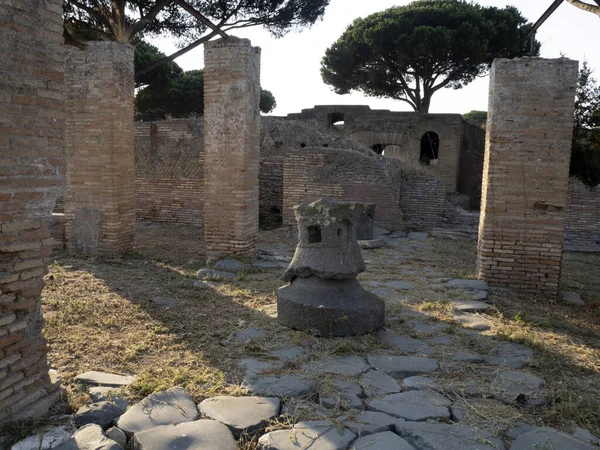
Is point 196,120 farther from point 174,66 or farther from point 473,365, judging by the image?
point 174,66

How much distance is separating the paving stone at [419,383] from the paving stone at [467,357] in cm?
50

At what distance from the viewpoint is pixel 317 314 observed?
4.25 metres

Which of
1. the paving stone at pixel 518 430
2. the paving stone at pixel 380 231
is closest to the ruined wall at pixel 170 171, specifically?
the paving stone at pixel 380 231

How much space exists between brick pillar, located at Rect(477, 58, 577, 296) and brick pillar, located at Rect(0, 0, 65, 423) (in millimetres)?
4934

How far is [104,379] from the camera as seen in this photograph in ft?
10.8

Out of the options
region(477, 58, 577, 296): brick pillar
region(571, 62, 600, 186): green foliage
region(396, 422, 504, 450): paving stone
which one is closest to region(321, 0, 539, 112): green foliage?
region(571, 62, 600, 186): green foliage

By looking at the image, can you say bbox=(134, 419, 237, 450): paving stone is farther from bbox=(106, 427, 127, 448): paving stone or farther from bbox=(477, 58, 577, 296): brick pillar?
bbox=(477, 58, 577, 296): brick pillar

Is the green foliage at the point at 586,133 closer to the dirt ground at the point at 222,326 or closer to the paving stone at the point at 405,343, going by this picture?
the dirt ground at the point at 222,326

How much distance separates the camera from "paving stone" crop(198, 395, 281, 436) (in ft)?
9.05

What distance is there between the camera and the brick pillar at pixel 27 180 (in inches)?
104

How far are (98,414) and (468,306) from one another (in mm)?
3908

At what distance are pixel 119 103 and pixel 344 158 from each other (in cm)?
534

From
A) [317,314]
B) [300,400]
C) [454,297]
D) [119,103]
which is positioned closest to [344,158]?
[119,103]

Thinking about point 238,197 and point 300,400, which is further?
point 238,197
